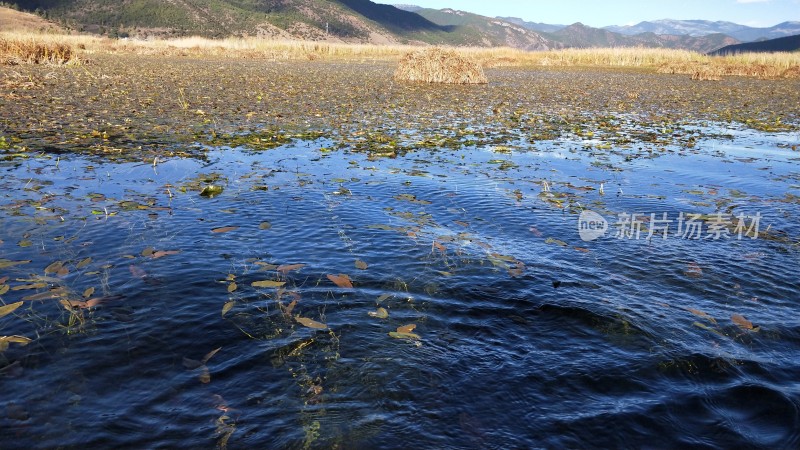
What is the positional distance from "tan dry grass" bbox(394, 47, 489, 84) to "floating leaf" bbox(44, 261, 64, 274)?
2630 cm

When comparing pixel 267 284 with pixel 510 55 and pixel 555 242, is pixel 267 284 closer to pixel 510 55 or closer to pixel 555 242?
pixel 555 242

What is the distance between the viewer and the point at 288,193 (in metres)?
8.23

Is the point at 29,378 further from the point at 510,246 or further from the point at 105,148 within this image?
the point at 105,148

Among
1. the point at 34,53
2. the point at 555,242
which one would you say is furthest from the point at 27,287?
the point at 34,53

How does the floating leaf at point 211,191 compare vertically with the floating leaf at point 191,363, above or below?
above

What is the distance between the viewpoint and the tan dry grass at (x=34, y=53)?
29.2 m

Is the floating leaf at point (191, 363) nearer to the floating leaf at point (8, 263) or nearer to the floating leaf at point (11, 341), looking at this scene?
the floating leaf at point (11, 341)

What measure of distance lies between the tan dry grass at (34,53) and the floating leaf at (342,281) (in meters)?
32.1

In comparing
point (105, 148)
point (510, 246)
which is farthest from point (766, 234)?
point (105, 148)

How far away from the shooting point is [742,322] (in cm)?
459

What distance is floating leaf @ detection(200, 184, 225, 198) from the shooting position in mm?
7797

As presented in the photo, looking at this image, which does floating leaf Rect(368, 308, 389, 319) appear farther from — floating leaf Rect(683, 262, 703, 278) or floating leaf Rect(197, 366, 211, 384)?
floating leaf Rect(683, 262, 703, 278)

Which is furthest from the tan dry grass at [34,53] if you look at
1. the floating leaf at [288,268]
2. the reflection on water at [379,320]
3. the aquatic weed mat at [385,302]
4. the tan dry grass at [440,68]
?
the floating leaf at [288,268]

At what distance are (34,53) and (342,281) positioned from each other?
34.1m
